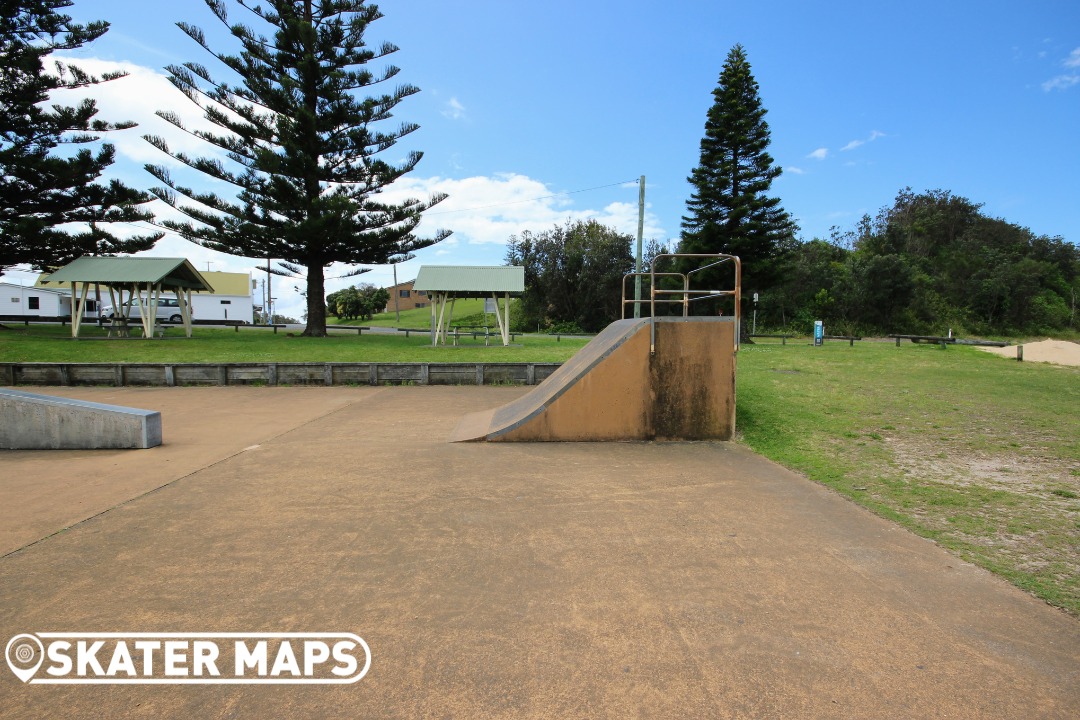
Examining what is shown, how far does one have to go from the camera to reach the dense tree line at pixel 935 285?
124 ft

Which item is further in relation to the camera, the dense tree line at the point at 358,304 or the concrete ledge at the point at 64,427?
the dense tree line at the point at 358,304

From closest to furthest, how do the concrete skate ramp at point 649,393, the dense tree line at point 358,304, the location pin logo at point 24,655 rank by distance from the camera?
1. the location pin logo at point 24,655
2. the concrete skate ramp at point 649,393
3. the dense tree line at point 358,304

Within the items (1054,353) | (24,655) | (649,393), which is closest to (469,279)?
(649,393)

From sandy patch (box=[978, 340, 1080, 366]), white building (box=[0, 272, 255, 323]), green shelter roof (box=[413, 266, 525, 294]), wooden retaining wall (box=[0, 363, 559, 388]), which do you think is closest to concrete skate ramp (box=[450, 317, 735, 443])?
wooden retaining wall (box=[0, 363, 559, 388])

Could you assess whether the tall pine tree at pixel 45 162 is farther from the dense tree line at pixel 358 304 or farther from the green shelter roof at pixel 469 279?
the dense tree line at pixel 358 304

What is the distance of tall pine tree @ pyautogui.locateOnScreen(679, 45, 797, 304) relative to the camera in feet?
76.5

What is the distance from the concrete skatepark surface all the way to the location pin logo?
0.31 ft

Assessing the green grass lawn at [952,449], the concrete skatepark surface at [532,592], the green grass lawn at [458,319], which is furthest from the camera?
the green grass lawn at [458,319]

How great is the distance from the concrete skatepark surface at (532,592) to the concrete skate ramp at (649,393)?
121 cm

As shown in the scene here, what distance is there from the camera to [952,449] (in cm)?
589

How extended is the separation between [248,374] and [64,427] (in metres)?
6.04

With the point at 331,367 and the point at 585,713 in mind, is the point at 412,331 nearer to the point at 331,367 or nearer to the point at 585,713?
the point at 331,367

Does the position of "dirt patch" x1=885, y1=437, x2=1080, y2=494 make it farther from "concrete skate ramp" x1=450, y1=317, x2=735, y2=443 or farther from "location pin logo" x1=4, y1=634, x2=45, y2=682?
"location pin logo" x1=4, y1=634, x2=45, y2=682

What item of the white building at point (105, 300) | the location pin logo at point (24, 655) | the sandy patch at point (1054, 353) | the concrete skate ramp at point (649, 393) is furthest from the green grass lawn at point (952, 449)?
the white building at point (105, 300)
